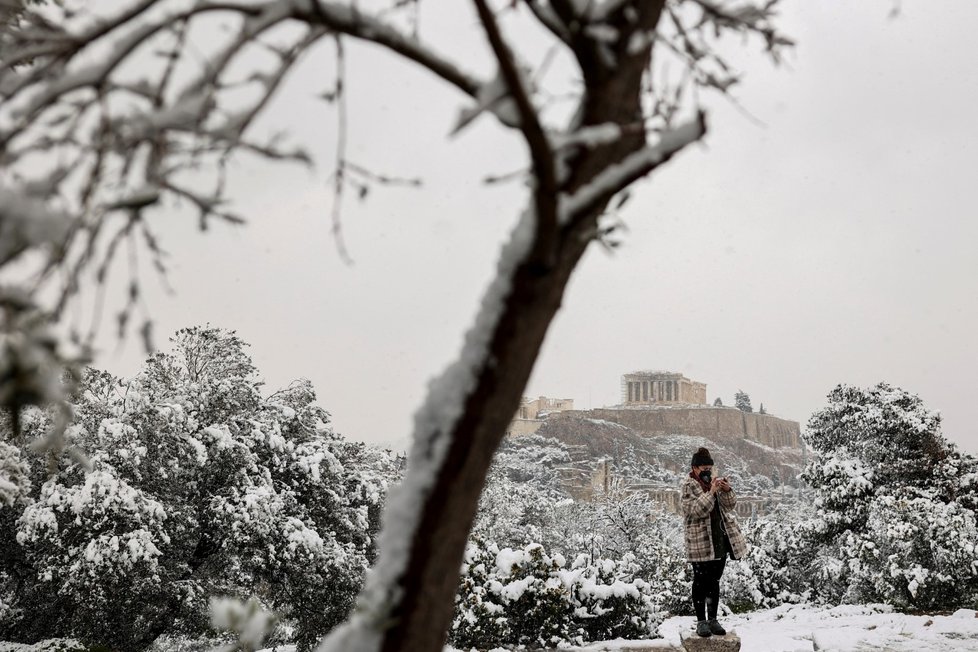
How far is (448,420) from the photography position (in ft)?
4.34

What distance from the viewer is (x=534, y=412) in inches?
3802

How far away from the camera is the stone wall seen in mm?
88188

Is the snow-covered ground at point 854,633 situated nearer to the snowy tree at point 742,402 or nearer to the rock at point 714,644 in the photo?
the rock at point 714,644

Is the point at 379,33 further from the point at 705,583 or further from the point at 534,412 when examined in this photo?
the point at 534,412

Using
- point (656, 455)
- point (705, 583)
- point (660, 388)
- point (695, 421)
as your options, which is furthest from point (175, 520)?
point (660, 388)

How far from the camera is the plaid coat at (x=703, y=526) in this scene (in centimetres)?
541

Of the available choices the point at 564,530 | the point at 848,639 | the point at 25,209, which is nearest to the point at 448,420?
the point at 25,209

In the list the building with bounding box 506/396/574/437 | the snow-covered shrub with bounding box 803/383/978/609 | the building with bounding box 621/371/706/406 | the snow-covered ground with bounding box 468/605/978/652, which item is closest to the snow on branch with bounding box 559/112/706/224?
the snow-covered ground with bounding box 468/605/978/652

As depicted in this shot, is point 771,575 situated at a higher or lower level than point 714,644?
lower

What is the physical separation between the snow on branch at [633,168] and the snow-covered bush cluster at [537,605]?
215 inches

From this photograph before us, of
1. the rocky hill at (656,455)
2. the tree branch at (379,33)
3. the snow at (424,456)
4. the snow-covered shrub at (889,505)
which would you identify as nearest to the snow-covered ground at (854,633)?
the snow-covered shrub at (889,505)

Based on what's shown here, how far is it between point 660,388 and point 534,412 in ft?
92.8

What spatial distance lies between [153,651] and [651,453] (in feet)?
231

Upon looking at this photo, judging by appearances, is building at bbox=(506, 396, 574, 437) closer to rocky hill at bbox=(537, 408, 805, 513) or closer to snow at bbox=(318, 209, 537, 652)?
rocky hill at bbox=(537, 408, 805, 513)
